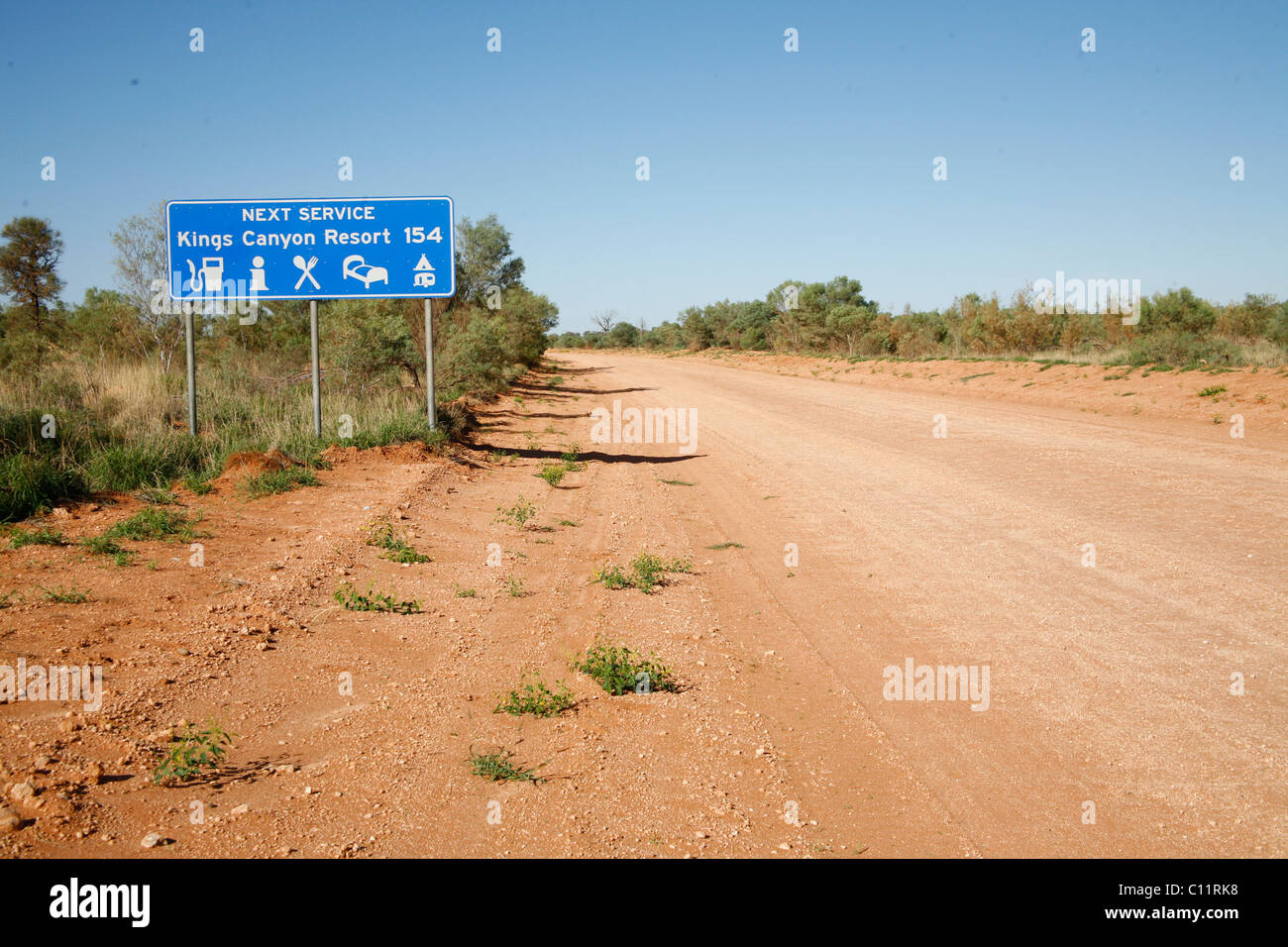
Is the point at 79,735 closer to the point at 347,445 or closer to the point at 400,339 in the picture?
the point at 347,445

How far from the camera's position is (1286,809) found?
3824mm

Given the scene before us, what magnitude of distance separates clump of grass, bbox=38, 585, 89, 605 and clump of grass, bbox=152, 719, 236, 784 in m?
2.40

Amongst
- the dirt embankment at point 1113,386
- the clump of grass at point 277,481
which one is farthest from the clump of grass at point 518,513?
the dirt embankment at point 1113,386

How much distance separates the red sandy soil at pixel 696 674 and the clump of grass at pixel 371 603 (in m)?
0.13

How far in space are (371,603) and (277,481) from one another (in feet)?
15.7

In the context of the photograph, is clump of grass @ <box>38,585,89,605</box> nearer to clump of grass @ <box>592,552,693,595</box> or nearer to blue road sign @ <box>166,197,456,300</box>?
clump of grass @ <box>592,552,693,595</box>

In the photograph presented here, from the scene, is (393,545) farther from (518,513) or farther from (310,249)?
(310,249)

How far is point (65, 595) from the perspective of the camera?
6137 mm

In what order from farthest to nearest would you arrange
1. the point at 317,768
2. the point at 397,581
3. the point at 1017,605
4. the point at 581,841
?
the point at 397,581
the point at 1017,605
the point at 317,768
the point at 581,841

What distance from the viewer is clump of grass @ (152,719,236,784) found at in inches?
156

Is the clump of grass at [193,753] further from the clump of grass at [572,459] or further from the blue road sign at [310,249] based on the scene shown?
the blue road sign at [310,249]

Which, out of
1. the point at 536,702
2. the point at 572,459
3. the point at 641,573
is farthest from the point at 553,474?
the point at 536,702
